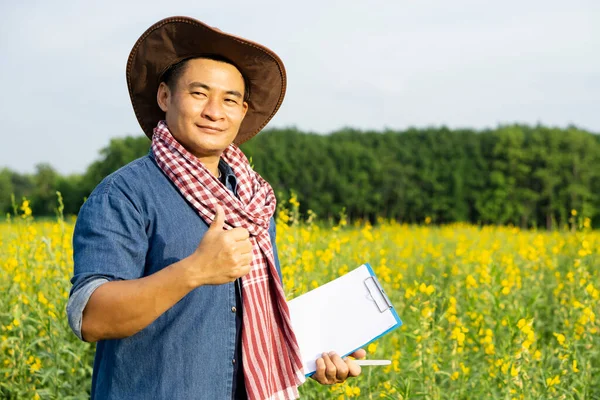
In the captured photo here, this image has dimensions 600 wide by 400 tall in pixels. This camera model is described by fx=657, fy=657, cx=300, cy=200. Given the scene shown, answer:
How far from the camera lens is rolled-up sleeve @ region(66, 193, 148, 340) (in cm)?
133

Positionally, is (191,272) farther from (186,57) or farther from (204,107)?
(186,57)

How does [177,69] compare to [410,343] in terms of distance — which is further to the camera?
[410,343]

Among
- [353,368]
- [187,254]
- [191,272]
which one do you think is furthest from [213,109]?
[353,368]

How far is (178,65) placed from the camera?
5.51 feet

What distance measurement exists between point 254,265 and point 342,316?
1.01 ft

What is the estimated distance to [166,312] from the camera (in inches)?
57.3

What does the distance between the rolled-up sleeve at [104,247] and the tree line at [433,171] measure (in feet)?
86.7

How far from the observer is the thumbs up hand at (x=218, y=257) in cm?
128

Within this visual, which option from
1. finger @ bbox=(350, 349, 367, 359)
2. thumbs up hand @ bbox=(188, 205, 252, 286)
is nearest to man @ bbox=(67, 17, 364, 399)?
thumbs up hand @ bbox=(188, 205, 252, 286)

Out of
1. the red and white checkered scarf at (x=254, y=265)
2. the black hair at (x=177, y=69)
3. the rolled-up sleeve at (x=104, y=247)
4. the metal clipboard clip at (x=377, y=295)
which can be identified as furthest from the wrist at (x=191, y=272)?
the metal clipboard clip at (x=377, y=295)

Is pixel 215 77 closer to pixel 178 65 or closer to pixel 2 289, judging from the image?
pixel 178 65

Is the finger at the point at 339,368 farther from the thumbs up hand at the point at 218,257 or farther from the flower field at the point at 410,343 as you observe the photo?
the flower field at the point at 410,343

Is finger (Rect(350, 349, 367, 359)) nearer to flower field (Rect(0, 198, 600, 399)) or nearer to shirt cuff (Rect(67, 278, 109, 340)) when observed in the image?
flower field (Rect(0, 198, 600, 399))

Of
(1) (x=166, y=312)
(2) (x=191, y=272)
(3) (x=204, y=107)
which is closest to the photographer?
(2) (x=191, y=272)
